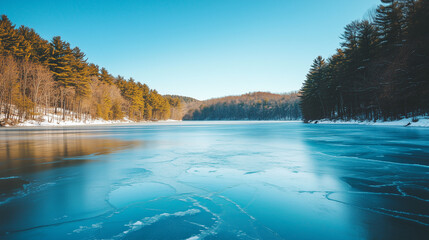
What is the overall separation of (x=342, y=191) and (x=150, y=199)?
325cm

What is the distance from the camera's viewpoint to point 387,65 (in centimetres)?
2678

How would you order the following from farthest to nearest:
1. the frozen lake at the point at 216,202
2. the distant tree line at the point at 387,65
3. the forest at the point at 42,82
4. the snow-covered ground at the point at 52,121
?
the snow-covered ground at the point at 52,121
the forest at the point at 42,82
the distant tree line at the point at 387,65
the frozen lake at the point at 216,202

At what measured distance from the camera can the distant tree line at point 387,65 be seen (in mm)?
21891

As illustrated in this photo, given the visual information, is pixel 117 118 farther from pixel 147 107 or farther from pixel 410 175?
pixel 410 175

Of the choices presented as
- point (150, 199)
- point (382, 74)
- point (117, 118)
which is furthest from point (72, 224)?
point (117, 118)

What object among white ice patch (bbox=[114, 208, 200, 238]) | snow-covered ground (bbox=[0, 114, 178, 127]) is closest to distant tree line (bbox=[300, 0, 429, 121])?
white ice patch (bbox=[114, 208, 200, 238])

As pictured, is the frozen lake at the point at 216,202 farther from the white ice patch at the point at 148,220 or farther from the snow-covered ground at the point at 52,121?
the snow-covered ground at the point at 52,121

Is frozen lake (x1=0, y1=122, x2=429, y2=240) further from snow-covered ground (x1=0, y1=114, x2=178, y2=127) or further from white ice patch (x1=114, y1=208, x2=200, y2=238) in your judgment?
snow-covered ground (x1=0, y1=114, x2=178, y2=127)

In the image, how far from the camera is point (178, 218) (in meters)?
2.66

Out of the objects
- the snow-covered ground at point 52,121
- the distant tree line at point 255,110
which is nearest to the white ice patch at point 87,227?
the snow-covered ground at point 52,121

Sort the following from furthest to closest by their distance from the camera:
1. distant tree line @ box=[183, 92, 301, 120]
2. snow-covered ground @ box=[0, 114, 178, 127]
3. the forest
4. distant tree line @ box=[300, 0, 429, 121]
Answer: distant tree line @ box=[183, 92, 301, 120] → snow-covered ground @ box=[0, 114, 178, 127] → the forest → distant tree line @ box=[300, 0, 429, 121]

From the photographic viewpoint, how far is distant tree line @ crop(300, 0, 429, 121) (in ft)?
71.8

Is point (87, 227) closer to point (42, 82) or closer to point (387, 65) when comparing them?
point (387, 65)

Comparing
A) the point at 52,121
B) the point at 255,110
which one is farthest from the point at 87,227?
the point at 255,110
